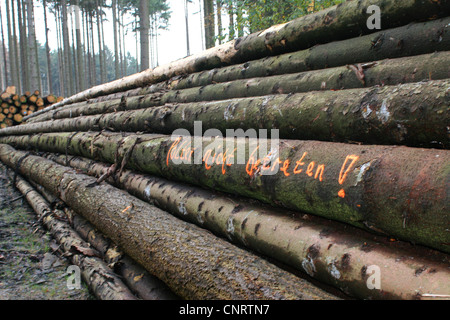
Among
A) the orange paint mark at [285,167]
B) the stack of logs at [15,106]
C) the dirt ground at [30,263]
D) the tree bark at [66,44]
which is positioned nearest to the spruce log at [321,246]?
the orange paint mark at [285,167]

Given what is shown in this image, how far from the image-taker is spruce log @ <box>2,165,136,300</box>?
97.9 inches

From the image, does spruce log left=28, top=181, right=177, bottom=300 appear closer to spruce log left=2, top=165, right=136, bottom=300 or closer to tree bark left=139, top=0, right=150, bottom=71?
spruce log left=2, top=165, right=136, bottom=300

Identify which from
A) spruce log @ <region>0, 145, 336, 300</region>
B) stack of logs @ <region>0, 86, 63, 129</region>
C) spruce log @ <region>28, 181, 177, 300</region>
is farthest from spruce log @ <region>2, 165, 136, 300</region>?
stack of logs @ <region>0, 86, 63, 129</region>

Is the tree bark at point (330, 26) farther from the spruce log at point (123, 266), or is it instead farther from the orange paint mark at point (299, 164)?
the spruce log at point (123, 266)

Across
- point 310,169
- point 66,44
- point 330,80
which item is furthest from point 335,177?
point 66,44

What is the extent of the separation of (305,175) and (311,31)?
2423 millimetres

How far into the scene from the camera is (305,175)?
87.3 inches

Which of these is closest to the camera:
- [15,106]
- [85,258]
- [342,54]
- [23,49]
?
[85,258]

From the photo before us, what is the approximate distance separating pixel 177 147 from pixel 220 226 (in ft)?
3.86

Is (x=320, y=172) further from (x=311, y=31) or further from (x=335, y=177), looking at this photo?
(x=311, y=31)

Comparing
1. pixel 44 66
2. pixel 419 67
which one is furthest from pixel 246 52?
pixel 44 66

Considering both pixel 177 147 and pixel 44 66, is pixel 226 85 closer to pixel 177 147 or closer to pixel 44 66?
pixel 177 147

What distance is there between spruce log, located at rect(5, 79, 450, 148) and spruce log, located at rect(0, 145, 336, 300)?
3.93 ft

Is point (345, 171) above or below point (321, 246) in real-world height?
above
